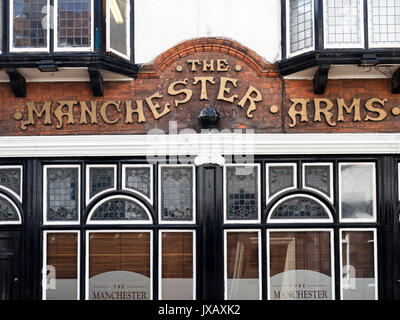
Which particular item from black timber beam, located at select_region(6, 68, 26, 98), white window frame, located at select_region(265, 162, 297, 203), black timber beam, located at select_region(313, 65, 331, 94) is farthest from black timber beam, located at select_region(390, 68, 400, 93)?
black timber beam, located at select_region(6, 68, 26, 98)

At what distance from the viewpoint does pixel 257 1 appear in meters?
11.6

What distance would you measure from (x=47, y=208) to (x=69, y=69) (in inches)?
88.5

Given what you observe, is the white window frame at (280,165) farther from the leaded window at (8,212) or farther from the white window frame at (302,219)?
the leaded window at (8,212)

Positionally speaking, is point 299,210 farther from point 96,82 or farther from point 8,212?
point 8,212

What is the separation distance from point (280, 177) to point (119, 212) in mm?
2640

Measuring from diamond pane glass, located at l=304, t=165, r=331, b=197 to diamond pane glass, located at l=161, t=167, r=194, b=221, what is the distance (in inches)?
73.0

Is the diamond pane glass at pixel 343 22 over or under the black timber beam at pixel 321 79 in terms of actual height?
over

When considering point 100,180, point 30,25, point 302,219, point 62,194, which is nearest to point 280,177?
point 302,219

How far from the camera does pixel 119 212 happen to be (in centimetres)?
1130

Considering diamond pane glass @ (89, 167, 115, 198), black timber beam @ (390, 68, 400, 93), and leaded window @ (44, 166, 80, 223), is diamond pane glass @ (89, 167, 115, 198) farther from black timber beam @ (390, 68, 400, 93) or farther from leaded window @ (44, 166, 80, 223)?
black timber beam @ (390, 68, 400, 93)

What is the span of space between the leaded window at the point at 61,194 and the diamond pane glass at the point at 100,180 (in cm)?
22

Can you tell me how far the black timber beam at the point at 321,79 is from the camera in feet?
36.0

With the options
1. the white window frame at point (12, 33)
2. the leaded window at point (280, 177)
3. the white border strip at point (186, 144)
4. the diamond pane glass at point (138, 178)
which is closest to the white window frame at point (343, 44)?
the white border strip at point (186, 144)
